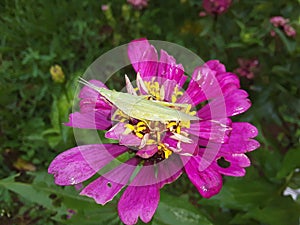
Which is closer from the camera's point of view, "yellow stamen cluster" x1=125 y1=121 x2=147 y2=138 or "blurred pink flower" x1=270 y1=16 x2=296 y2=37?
"yellow stamen cluster" x1=125 y1=121 x2=147 y2=138

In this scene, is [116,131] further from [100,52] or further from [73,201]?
[100,52]

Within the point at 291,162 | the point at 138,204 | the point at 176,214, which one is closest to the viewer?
the point at 138,204

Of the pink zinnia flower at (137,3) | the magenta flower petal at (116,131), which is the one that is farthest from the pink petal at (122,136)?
the pink zinnia flower at (137,3)

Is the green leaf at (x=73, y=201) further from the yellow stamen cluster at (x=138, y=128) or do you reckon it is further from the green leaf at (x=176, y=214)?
the yellow stamen cluster at (x=138, y=128)

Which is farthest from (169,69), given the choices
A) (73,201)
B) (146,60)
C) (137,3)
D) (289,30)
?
(137,3)

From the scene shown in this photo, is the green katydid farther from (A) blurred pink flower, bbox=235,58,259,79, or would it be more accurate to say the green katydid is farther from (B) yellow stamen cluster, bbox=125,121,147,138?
(A) blurred pink flower, bbox=235,58,259,79

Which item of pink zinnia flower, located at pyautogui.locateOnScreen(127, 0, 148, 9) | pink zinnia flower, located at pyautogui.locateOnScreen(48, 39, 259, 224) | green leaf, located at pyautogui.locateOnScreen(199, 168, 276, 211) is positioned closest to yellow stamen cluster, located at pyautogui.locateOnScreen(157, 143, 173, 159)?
pink zinnia flower, located at pyautogui.locateOnScreen(48, 39, 259, 224)

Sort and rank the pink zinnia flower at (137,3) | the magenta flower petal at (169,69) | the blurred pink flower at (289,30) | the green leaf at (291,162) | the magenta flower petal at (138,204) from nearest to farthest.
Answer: the magenta flower petal at (138,204) < the magenta flower petal at (169,69) < the green leaf at (291,162) < the blurred pink flower at (289,30) < the pink zinnia flower at (137,3)
